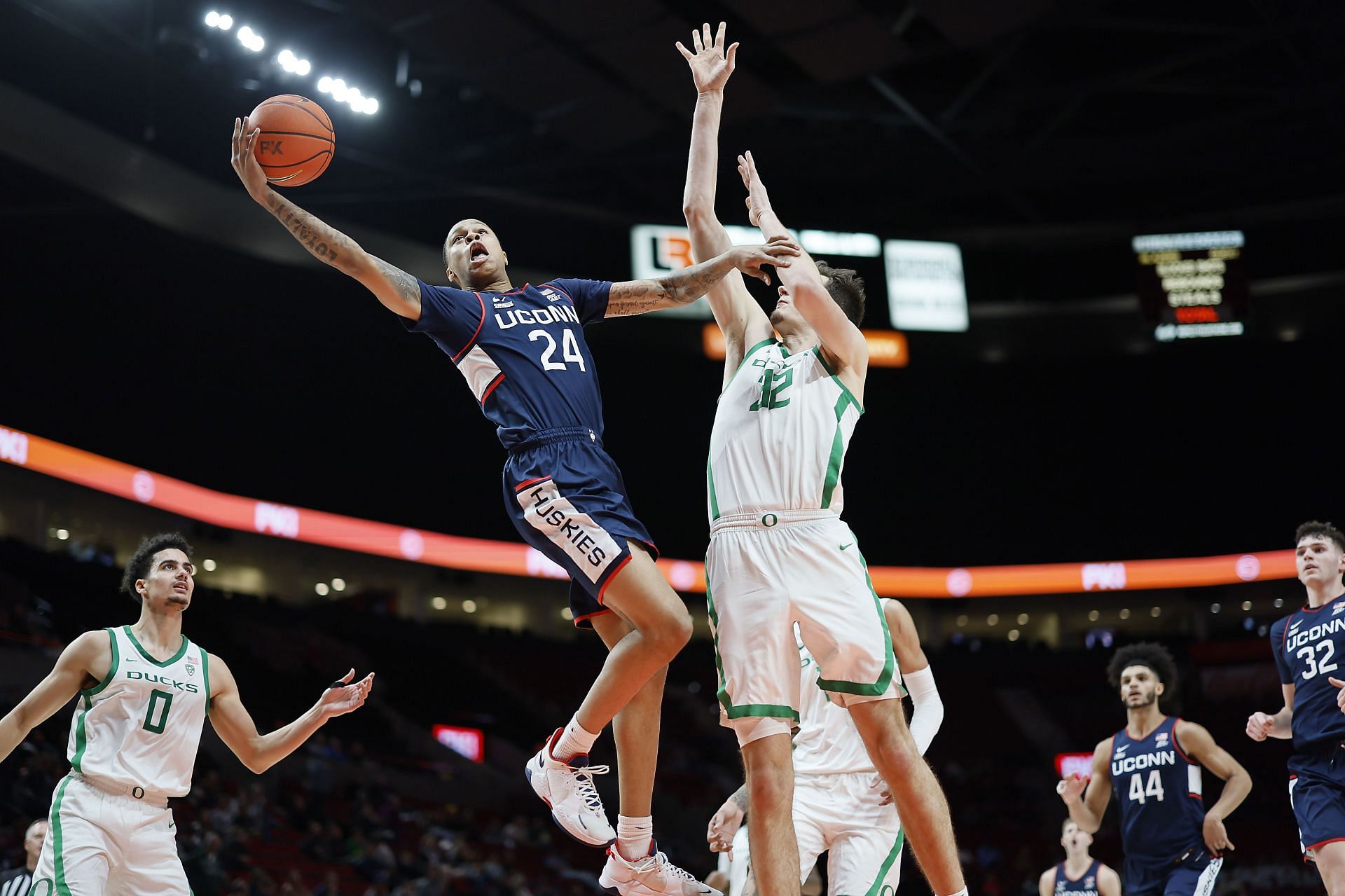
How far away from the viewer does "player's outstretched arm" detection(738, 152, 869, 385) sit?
4883mm

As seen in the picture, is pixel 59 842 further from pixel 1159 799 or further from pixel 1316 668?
pixel 1316 668

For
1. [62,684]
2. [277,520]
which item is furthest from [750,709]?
[277,520]

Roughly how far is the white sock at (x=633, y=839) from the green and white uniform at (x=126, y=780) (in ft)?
6.48

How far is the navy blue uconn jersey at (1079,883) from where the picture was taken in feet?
34.6

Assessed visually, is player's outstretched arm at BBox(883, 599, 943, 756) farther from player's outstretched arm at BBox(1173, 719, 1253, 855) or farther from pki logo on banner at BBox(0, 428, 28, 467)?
pki logo on banner at BBox(0, 428, 28, 467)

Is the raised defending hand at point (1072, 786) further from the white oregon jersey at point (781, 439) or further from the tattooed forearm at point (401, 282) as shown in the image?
the tattooed forearm at point (401, 282)

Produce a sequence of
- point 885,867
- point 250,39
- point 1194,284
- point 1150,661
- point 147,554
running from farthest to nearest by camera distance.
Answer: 1. point 1194,284
2. point 250,39
3. point 1150,661
4. point 147,554
5. point 885,867

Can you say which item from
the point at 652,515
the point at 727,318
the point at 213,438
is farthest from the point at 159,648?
the point at 652,515

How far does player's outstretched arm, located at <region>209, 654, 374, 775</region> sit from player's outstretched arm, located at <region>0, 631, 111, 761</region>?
54 centimetres

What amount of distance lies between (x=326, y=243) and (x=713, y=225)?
5.19ft

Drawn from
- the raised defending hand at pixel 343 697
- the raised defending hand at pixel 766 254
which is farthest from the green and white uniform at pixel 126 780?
the raised defending hand at pixel 766 254

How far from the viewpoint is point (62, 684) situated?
225 inches

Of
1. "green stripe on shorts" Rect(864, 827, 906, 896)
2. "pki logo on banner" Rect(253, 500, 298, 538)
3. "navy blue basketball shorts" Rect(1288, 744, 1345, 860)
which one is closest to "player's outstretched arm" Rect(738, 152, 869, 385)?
"green stripe on shorts" Rect(864, 827, 906, 896)

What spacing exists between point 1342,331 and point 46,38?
77.3 feet
